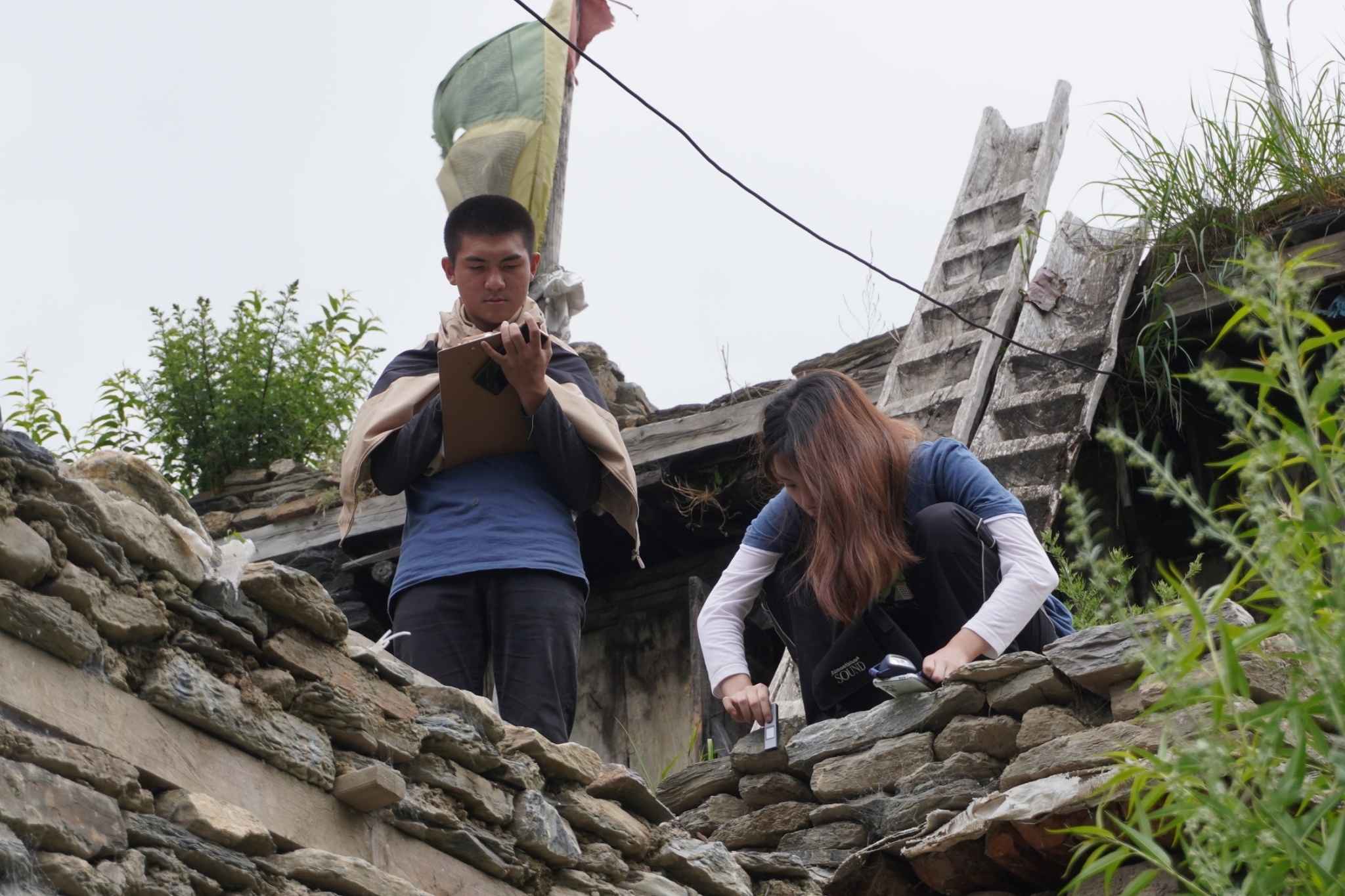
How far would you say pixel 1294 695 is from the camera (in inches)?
52.5

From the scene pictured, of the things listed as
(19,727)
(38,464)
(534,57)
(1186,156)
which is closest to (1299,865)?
(19,727)

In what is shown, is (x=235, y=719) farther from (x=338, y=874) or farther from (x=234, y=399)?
(x=234, y=399)

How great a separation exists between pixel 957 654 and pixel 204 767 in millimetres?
1691

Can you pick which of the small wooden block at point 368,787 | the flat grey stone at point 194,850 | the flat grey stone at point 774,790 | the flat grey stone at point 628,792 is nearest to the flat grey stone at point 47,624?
the flat grey stone at point 194,850

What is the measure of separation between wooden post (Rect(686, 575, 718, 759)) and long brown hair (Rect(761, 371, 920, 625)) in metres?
→ 1.73

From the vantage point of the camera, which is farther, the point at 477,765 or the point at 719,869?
the point at 719,869

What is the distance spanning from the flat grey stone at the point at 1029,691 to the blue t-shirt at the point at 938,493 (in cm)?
40

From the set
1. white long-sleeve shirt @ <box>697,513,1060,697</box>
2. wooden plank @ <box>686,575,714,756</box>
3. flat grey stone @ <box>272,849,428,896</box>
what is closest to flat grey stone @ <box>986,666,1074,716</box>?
white long-sleeve shirt @ <box>697,513,1060,697</box>

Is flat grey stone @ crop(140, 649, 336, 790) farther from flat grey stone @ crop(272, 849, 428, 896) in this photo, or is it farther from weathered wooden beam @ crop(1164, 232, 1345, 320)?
weathered wooden beam @ crop(1164, 232, 1345, 320)

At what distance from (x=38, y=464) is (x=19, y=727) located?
0.38m

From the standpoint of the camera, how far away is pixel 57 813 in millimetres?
1773

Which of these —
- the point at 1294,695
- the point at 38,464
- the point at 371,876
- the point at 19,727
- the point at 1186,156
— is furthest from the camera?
the point at 1186,156

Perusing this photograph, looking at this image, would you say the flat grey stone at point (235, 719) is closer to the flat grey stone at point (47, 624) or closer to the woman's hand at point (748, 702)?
the flat grey stone at point (47, 624)

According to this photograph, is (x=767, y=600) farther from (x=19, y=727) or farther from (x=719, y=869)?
(x=19, y=727)
